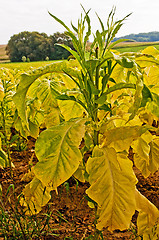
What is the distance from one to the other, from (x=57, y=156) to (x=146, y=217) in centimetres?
73

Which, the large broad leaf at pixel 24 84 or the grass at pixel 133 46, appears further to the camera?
the grass at pixel 133 46

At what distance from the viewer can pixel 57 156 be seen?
3.13 ft

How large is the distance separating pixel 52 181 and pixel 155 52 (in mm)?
1066

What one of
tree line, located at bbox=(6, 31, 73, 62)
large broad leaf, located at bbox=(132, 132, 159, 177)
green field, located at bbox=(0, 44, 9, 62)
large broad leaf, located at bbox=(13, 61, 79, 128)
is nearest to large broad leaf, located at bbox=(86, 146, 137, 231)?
large broad leaf, located at bbox=(132, 132, 159, 177)

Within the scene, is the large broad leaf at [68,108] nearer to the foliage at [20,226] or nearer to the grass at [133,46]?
the foliage at [20,226]

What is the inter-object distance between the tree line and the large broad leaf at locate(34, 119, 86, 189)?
30033mm

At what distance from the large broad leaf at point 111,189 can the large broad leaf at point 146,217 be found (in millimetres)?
288

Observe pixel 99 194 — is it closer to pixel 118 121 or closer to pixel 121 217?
pixel 121 217

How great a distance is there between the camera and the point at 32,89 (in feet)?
5.03

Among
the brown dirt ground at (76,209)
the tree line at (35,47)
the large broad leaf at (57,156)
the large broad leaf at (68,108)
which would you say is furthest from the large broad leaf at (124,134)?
the tree line at (35,47)

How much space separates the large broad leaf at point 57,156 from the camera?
0.93 meters

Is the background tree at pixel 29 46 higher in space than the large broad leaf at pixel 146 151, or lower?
higher

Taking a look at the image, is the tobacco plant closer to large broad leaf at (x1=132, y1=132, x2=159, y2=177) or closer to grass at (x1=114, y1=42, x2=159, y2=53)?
large broad leaf at (x1=132, y1=132, x2=159, y2=177)

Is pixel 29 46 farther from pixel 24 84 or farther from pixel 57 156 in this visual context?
pixel 57 156
